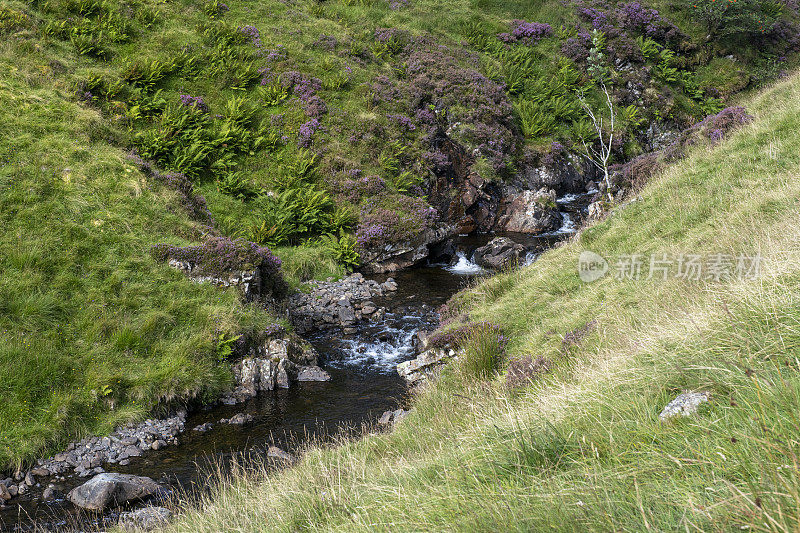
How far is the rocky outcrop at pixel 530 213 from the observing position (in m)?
20.2

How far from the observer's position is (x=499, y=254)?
17.1 metres

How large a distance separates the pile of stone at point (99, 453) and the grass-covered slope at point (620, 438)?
3830 mm

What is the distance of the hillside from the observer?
31.2ft

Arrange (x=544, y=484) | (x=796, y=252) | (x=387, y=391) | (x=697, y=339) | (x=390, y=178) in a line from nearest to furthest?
1. (x=544, y=484)
2. (x=697, y=339)
3. (x=796, y=252)
4. (x=387, y=391)
5. (x=390, y=178)

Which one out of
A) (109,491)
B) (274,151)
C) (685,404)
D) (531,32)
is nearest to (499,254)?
(274,151)

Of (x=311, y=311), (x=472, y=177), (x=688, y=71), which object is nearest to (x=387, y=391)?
(x=311, y=311)

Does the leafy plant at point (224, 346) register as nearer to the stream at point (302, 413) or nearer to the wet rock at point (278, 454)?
the stream at point (302, 413)

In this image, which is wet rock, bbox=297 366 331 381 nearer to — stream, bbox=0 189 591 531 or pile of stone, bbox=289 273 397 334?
stream, bbox=0 189 591 531

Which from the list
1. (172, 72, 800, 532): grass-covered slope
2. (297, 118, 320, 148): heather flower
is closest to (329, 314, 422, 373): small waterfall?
(172, 72, 800, 532): grass-covered slope

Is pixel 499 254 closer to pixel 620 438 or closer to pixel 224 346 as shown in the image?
pixel 224 346

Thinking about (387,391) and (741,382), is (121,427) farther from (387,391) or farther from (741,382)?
(741,382)

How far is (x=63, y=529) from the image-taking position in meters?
6.32

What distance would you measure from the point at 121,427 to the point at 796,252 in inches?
394

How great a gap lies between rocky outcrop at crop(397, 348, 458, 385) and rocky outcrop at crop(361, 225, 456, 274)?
6.75m
